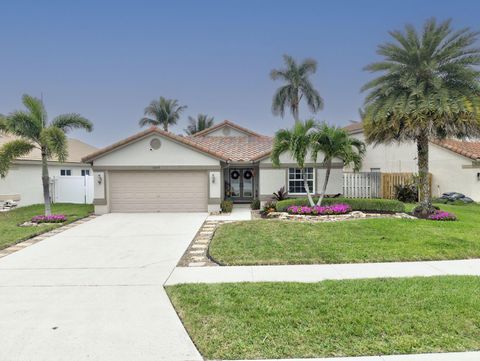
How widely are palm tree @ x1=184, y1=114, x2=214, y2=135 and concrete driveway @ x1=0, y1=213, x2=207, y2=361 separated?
32.4 metres

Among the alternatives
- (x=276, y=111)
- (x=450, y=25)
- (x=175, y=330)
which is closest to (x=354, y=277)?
(x=175, y=330)

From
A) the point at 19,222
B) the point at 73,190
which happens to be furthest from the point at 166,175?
the point at 73,190

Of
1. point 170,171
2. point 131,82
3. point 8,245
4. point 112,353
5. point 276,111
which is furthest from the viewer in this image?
point 276,111

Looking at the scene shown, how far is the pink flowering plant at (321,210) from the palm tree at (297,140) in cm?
67

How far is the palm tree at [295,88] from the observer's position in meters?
33.3

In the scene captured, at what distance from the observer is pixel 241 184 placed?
20016 millimetres

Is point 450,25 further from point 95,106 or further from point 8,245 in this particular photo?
point 95,106

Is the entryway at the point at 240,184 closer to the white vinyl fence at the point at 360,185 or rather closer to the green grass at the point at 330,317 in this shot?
the white vinyl fence at the point at 360,185

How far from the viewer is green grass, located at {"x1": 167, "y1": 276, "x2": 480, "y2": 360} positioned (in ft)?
12.6

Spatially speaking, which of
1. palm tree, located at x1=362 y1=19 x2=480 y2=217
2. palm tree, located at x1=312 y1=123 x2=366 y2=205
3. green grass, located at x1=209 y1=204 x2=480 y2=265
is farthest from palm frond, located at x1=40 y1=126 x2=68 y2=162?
palm tree, located at x1=362 y1=19 x2=480 y2=217

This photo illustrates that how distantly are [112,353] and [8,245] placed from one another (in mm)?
7613

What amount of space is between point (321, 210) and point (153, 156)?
28.3 ft

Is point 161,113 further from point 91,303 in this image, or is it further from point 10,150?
point 91,303

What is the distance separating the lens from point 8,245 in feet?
30.9
